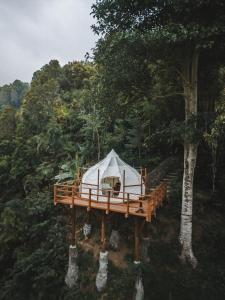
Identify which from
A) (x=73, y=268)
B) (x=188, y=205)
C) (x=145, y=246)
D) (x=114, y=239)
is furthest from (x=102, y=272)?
(x=188, y=205)

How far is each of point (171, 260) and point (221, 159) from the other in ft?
26.3

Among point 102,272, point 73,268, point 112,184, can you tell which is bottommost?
point 73,268

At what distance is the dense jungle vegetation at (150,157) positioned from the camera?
11961 millimetres

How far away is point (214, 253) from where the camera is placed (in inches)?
551

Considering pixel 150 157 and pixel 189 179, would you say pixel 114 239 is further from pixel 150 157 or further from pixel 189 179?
pixel 150 157

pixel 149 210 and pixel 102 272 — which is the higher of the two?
pixel 149 210

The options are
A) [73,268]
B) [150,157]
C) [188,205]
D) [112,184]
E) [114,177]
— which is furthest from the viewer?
[150,157]

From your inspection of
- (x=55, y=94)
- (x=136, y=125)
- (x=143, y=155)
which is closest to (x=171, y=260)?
(x=143, y=155)

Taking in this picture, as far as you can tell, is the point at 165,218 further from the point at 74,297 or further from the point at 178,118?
the point at 178,118

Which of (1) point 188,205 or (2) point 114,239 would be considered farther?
(2) point 114,239

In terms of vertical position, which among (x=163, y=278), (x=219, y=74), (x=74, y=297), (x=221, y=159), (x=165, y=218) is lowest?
(x=74, y=297)

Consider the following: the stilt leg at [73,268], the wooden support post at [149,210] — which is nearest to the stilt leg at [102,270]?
the stilt leg at [73,268]

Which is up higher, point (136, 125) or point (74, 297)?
point (136, 125)

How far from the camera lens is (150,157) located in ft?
75.0
